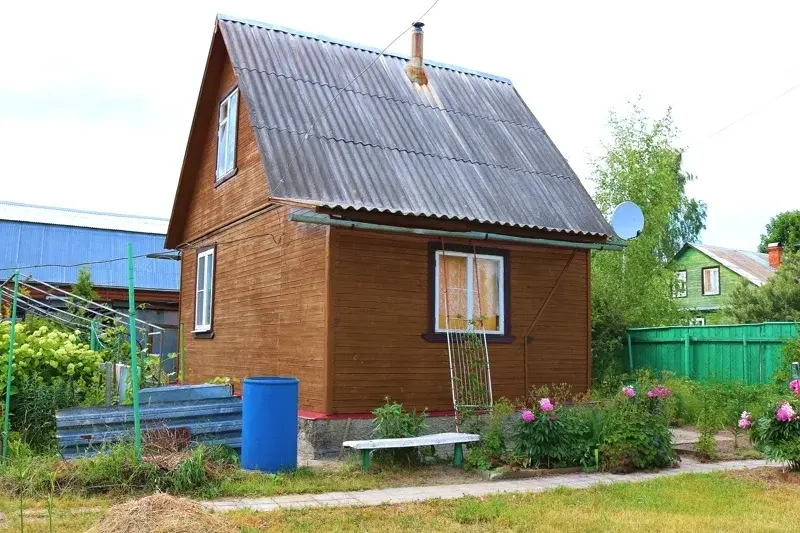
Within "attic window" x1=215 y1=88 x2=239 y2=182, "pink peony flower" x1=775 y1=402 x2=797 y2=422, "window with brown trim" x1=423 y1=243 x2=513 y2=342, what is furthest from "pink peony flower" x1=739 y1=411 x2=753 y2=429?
"attic window" x1=215 y1=88 x2=239 y2=182

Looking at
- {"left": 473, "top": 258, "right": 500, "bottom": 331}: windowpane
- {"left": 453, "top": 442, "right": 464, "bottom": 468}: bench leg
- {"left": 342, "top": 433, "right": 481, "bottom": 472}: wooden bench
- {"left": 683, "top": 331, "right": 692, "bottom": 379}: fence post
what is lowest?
{"left": 453, "top": 442, "right": 464, "bottom": 468}: bench leg

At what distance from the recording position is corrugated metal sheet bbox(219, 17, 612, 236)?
10750 millimetres

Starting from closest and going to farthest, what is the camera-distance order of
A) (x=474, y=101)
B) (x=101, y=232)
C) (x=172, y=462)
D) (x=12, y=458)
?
(x=172, y=462)
(x=12, y=458)
(x=474, y=101)
(x=101, y=232)

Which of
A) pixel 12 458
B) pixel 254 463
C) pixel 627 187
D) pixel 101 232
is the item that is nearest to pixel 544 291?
pixel 254 463

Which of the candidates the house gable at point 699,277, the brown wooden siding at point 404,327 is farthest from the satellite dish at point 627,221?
the house gable at point 699,277

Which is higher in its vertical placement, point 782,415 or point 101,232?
point 101,232

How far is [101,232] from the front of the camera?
3033cm

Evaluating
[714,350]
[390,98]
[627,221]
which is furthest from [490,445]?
[714,350]

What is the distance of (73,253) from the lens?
2905 centimetres

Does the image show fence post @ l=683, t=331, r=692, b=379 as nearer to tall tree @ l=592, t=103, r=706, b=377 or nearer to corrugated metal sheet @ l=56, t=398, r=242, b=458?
tall tree @ l=592, t=103, r=706, b=377

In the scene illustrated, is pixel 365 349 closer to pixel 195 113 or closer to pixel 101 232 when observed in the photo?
pixel 195 113

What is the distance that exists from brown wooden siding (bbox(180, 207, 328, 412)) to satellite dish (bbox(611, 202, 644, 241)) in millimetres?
5003

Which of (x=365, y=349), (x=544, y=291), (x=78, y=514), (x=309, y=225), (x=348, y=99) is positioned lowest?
(x=78, y=514)

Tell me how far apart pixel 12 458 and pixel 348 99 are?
288 inches
